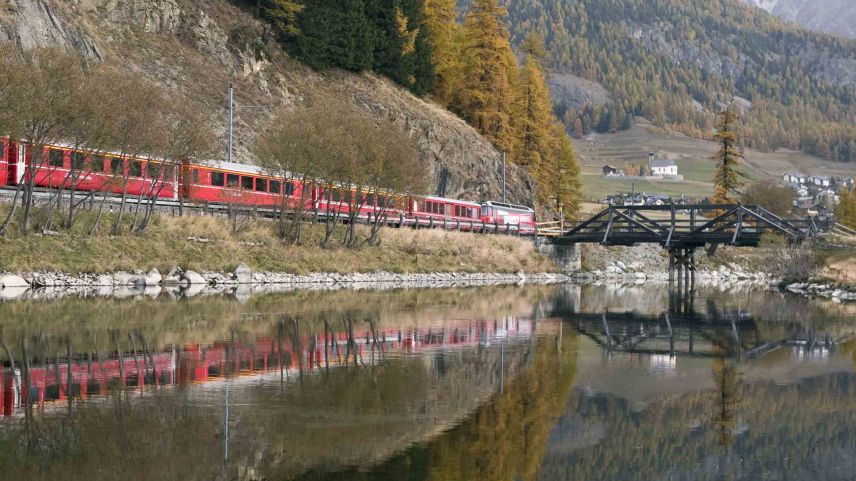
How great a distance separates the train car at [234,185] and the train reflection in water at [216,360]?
26.0m

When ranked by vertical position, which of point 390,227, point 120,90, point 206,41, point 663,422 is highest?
point 206,41

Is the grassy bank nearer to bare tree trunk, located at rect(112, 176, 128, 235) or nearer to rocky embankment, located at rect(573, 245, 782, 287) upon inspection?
bare tree trunk, located at rect(112, 176, 128, 235)

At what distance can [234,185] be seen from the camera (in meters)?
57.6

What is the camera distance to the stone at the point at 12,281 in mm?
40219

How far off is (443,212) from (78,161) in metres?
34.8

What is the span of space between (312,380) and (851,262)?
53.8 metres

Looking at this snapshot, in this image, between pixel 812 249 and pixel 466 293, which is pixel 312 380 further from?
pixel 812 249

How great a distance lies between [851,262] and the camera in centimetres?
6550

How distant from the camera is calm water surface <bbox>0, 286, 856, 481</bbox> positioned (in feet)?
46.6

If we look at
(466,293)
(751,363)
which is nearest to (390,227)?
(466,293)

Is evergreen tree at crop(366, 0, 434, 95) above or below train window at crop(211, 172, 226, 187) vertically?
above

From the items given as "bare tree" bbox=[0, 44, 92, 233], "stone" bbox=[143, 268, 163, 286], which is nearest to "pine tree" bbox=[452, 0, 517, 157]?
"stone" bbox=[143, 268, 163, 286]

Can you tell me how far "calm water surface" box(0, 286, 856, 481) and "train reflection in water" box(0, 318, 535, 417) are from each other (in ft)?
0.27

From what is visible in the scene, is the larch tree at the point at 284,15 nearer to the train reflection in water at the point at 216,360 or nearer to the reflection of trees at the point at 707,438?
the train reflection in water at the point at 216,360
